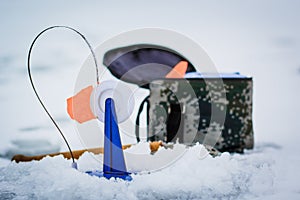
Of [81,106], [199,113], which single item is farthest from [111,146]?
[199,113]

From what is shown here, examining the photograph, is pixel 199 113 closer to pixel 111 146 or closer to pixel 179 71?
pixel 179 71

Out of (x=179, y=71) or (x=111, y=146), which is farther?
(x=179, y=71)

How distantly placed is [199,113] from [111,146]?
17.0 inches

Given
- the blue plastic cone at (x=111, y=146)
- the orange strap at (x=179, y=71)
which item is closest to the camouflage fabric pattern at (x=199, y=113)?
the orange strap at (x=179, y=71)

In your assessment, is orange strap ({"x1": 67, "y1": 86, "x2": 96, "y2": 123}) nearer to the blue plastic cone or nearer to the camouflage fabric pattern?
the blue plastic cone

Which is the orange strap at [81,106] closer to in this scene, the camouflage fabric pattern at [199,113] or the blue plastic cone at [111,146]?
the blue plastic cone at [111,146]

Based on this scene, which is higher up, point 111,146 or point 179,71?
point 179,71

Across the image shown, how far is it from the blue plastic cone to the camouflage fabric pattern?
367 millimetres

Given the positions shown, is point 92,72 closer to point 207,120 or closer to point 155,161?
point 155,161

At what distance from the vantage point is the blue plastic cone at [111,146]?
2.45 ft

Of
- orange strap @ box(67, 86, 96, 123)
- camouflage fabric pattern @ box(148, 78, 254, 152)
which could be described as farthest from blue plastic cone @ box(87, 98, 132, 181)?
camouflage fabric pattern @ box(148, 78, 254, 152)

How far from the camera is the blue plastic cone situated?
748 mm

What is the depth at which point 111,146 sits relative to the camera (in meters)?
0.75

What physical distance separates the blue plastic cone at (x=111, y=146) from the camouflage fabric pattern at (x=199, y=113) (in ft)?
1.20
